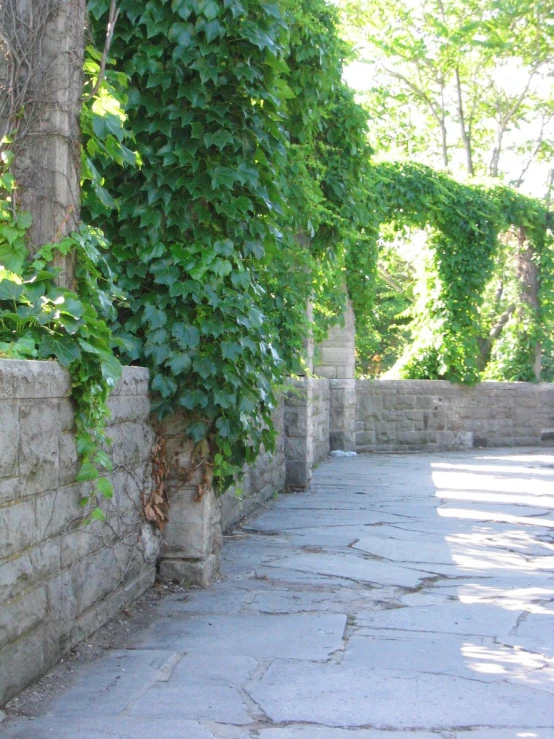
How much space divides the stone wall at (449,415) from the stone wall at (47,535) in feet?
38.7

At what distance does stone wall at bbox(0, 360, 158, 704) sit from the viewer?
10.8 ft

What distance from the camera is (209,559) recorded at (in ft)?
18.2

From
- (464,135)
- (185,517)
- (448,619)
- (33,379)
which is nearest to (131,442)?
(185,517)

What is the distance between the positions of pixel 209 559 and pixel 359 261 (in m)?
9.47

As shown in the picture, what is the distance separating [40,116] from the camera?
4.35 m

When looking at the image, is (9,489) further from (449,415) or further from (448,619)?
(449,415)

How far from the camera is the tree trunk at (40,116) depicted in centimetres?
433

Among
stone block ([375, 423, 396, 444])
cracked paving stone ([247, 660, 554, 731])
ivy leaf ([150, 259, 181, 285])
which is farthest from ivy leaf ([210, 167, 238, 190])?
A: stone block ([375, 423, 396, 444])

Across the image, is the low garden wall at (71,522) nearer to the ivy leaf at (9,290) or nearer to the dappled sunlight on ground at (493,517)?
the ivy leaf at (9,290)

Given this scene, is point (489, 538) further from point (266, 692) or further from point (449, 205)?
point (449, 205)

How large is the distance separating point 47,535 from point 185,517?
187cm

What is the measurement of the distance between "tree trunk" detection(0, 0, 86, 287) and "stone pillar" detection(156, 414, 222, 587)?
1465 millimetres

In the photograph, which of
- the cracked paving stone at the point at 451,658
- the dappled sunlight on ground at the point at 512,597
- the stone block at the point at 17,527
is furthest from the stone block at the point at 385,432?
the stone block at the point at 17,527

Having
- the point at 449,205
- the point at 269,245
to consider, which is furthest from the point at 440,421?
the point at 269,245
